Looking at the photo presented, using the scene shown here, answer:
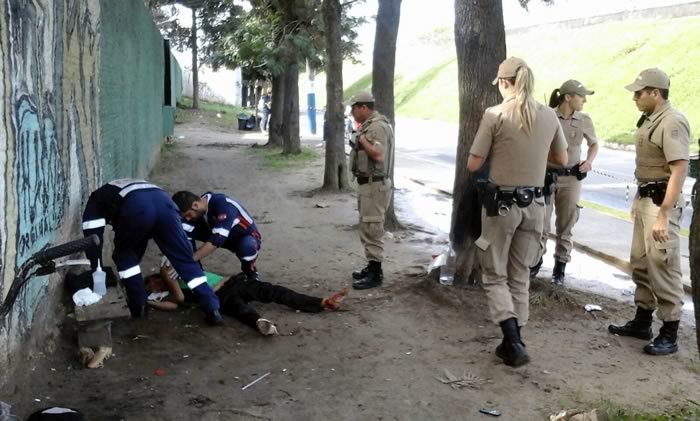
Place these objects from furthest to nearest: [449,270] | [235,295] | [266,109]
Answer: [266,109]
[449,270]
[235,295]

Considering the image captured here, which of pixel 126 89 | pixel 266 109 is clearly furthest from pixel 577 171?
pixel 266 109

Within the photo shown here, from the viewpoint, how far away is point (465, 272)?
5695 mm

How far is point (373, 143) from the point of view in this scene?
5793 millimetres

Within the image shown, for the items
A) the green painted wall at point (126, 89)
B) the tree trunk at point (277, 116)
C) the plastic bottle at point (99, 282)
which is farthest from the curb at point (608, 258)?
A: the tree trunk at point (277, 116)

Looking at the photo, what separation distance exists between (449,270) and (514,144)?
1.78 meters

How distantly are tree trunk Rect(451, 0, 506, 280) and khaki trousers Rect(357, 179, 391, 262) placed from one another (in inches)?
26.5

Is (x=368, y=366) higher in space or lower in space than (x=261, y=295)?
lower

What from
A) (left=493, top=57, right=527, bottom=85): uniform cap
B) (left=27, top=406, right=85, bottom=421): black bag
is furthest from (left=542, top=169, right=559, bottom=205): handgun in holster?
(left=27, top=406, right=85, bottom=421): black bag

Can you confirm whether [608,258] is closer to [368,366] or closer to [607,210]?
[607,210]

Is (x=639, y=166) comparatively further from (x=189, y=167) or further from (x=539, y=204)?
(x=189, y=167)

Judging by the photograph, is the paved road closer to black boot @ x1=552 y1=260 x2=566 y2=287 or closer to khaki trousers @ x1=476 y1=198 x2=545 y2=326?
black boot @ x1=552 y1=260 x2=566 y2=287

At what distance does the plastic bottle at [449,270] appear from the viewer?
570cm

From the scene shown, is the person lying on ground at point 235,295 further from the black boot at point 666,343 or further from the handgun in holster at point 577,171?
the handgun in holster at point 577,171

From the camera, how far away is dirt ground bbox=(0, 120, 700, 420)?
3.69m
